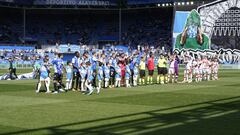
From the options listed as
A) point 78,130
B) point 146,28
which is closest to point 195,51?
point 146,28

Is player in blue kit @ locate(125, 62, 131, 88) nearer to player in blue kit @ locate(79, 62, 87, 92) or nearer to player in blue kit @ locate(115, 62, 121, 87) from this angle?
player in blue kit @ locate(115, 62, 121, 87)

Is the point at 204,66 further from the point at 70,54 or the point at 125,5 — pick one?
the point at 125,5

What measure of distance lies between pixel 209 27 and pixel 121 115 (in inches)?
1985

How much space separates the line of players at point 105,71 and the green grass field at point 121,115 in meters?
2.71

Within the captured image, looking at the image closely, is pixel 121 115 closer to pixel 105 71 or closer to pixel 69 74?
pixel 69 74

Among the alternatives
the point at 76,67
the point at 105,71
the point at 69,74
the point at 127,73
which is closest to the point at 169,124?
the point at 69,74

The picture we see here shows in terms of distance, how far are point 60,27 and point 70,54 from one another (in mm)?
13497

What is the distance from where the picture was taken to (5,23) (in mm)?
77938

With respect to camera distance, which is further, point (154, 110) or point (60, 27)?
point (60, 27)

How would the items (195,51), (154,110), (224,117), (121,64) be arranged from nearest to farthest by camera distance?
1. (224,117)
2. (154,110)
3. (121,64)
4. (195,51)

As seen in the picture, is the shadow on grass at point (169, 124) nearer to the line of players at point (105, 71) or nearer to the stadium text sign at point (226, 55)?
the line of players at point (105, 71)

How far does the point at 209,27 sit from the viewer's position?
62312 millimetres

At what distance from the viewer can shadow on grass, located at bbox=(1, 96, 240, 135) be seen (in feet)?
36.7

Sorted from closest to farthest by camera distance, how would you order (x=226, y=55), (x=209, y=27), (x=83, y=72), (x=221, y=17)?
(x=83, y=72), (x=226, y=55), (x=221, y=17), (x=209, y=27)
